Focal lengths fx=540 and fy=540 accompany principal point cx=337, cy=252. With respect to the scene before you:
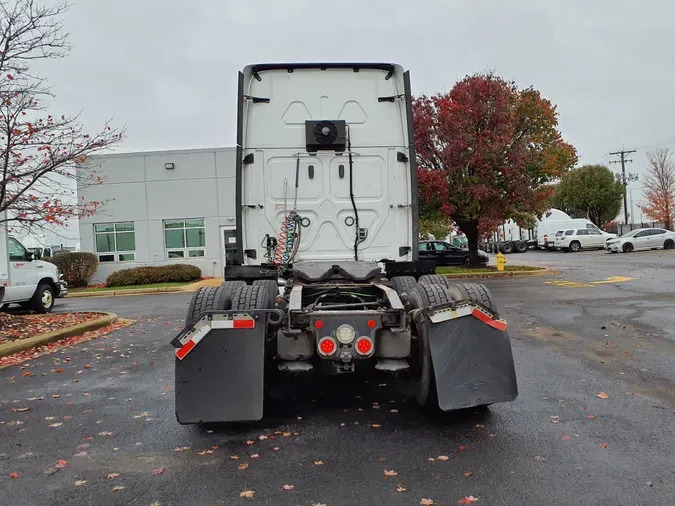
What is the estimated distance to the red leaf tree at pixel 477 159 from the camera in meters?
20.4

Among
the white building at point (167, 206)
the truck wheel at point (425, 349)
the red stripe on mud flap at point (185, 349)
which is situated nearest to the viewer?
the red stripe on mud flap at point (185, 349)

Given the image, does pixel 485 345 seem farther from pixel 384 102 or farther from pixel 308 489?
pixel 384 102

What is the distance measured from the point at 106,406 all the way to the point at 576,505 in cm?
423

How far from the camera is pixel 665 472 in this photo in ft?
11.2

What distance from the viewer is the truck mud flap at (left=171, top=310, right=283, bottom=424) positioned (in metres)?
4.06

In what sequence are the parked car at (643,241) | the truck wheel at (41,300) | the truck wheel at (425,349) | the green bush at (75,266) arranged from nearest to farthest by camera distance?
the truck wheel at (425,349), the truck wheel at (41,300), the green bush at (75,266), the parked car at (643,241)

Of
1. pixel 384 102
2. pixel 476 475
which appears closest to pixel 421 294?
pixel 476 475

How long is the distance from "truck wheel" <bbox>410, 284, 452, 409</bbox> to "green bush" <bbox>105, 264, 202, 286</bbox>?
19.4 metres

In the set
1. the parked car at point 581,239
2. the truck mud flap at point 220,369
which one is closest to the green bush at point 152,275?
the truck mud flap at point 220,369

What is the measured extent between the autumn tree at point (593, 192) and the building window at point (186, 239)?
40212mm

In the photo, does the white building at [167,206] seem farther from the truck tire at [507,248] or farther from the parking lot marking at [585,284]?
the truck tire at [507,248]

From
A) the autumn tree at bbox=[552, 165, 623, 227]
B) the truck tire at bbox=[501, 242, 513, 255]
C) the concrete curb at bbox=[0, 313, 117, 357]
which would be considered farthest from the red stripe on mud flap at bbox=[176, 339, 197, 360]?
the autumn tree at bbox=[552, 165, 623, 227]

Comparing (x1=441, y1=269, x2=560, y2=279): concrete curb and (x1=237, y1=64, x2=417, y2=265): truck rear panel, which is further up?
(x1=237, y1=64, x2=417, y2=265): truck rear panel

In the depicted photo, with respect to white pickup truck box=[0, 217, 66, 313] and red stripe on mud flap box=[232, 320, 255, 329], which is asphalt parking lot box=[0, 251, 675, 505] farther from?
white pickup truck box=[0, 217, 66, 313]
